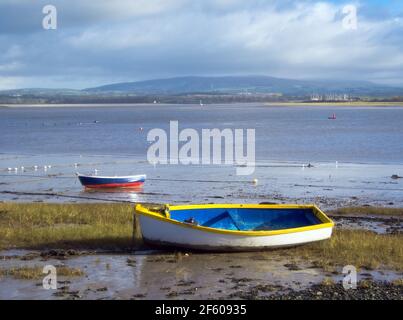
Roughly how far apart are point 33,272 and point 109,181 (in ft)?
66.4

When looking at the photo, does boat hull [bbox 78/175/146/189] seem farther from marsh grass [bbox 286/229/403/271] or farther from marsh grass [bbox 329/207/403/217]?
marsh grass [bbox 286/229/403/271]

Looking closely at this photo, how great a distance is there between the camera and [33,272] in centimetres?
1407

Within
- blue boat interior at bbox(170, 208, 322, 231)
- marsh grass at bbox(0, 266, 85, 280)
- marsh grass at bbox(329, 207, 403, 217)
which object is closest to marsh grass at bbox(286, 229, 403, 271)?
blue boat interior at bbox(170, 208, 322, 231)

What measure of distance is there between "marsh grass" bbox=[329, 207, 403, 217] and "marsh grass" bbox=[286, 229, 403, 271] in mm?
6515

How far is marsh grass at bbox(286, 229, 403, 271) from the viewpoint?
15312 mm

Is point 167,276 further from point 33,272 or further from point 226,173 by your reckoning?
point 226,173

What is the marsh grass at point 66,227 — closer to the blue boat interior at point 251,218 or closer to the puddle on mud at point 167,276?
the puddle on mud at point 167,276

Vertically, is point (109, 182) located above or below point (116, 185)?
above

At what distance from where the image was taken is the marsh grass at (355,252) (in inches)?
603

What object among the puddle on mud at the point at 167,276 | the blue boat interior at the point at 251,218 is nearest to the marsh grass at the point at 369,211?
the blue boat interior at the point at 251,218

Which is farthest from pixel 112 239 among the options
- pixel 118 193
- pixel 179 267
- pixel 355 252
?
pixel 118 193

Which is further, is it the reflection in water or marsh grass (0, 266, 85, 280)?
the reflection in water
